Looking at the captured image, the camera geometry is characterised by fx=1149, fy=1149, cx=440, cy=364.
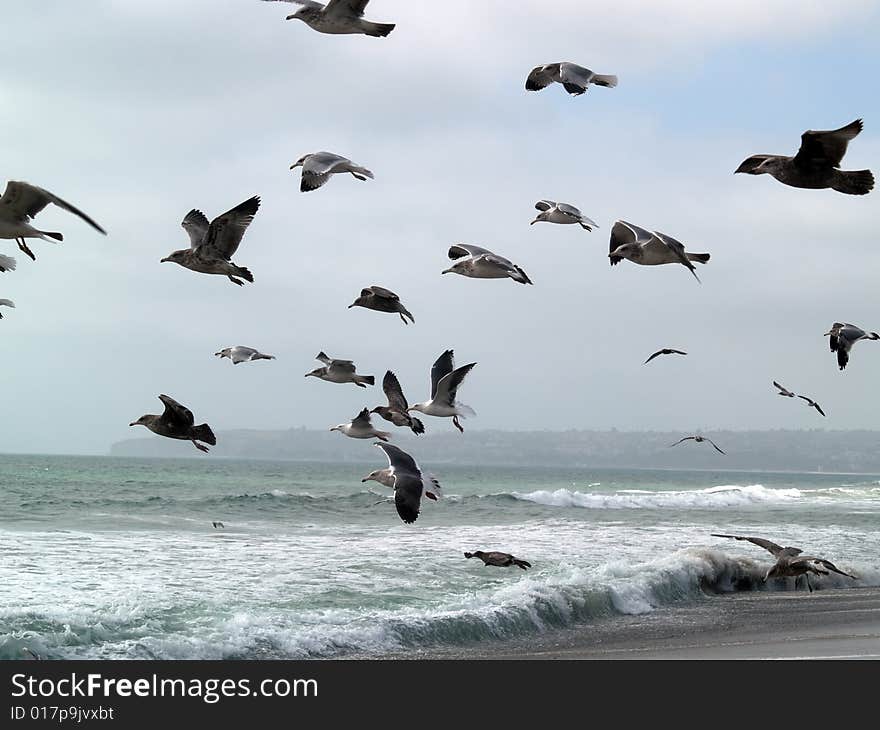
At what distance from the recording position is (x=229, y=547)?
22.2 meters

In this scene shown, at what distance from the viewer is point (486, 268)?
10.5 m

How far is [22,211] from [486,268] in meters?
4.03

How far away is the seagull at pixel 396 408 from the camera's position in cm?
1038

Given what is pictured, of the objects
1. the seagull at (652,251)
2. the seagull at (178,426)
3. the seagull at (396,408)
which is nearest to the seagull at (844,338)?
the seagull at (652,251)

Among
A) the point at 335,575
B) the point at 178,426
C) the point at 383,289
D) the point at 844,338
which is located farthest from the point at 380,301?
the point at 335,575

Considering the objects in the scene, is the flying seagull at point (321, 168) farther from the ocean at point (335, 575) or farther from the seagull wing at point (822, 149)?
the ocean at point (335, 575)

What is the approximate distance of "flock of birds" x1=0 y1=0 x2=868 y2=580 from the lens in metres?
8.88

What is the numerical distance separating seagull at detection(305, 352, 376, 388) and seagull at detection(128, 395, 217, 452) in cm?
169

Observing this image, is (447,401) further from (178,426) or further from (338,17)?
(338,17)

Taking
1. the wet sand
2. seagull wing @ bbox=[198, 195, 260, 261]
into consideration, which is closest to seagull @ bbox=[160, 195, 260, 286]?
seagull wing @ bbox=[198, 195, 260, 261]

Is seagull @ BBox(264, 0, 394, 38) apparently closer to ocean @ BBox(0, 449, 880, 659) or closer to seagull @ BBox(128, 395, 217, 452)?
seagull @ BBox(128, 395, 217, 452)
